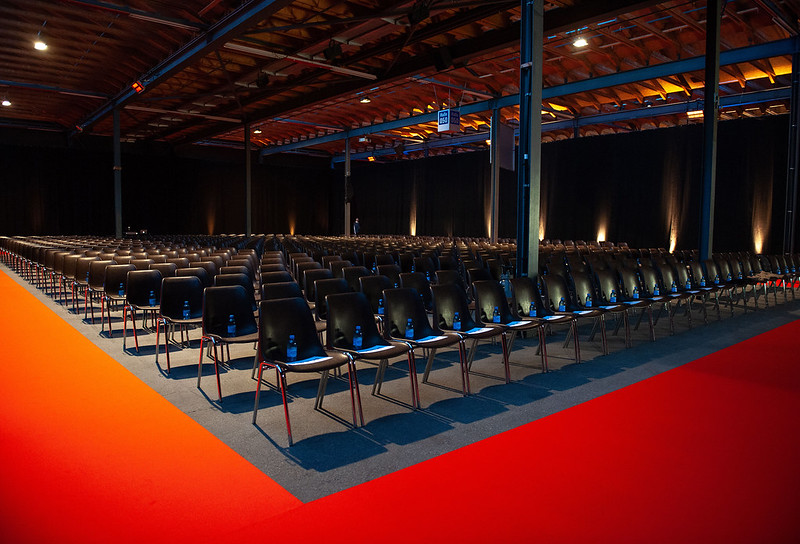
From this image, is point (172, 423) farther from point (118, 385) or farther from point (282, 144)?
point (282, 144)

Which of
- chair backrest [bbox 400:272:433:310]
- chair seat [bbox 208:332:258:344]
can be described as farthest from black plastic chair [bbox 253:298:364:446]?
chair backrest [bbox 400:272:433:310]

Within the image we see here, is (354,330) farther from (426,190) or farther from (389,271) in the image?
(426,190)

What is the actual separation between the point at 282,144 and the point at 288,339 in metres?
28.2

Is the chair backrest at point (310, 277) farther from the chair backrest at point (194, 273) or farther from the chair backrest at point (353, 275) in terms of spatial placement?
the chair backrest at point (194, 273)

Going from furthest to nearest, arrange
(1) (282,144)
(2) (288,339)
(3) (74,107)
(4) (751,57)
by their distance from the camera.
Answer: (1) (282,144)
(3) (74,107)
(4) (751,57)
(2) (288,339)

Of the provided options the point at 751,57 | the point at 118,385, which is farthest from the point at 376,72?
the point at 118,385

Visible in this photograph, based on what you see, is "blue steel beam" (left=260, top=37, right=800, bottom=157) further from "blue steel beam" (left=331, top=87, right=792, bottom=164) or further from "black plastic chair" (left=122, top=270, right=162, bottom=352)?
"black plastic chair" (left=122, top=270, right=162, bottom=352)

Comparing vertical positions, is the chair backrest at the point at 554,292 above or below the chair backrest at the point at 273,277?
below

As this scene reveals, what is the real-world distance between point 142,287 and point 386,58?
9.87 metres

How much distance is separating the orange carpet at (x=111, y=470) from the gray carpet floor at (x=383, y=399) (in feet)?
0.48

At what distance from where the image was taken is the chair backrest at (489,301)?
5.77 m

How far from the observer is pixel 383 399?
479 cm

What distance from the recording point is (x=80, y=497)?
294cm

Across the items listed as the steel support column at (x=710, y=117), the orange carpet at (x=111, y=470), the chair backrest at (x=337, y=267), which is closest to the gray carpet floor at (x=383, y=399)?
the orange carpet at (x=111, y=470)
